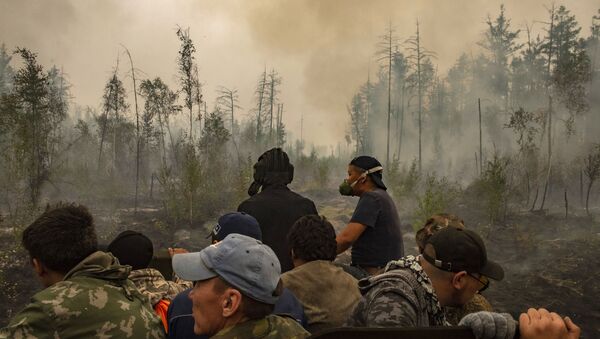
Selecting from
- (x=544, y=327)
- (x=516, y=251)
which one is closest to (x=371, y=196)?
(x=544, y=327)

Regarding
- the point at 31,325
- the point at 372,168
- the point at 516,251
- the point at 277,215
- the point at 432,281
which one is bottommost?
the point at 516,251

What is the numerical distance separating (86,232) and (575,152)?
109ft

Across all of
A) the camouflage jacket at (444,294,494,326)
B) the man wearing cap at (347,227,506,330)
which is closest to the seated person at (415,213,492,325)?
the camouflage jacket at (444,294,494,326)

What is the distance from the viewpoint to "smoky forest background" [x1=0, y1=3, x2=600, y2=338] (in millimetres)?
13430

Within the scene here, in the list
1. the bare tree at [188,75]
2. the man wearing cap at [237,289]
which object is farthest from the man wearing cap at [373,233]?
the bare tree at [188,75]

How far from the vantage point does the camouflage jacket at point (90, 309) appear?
1.86m

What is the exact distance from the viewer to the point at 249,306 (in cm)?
169

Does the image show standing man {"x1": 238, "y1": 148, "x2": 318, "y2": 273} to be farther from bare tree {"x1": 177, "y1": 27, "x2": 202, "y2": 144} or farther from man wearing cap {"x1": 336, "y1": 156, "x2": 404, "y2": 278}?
bare tree {"x1": 177, "y1": 27, "x2": 202, "y2": 144}

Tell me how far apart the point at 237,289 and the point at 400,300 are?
691mm

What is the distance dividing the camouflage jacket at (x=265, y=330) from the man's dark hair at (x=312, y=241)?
1190 millimetres

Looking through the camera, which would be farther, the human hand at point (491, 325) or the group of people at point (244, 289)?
the group of people at point (244, 289)

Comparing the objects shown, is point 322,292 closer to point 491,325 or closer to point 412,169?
point 491,325

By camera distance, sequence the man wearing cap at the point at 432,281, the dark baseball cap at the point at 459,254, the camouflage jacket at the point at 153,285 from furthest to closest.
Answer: the camouflage jacket at the point at 153,285
the dark baseball cap at the point at 459,254
the man wearing cap at the point at 432,281

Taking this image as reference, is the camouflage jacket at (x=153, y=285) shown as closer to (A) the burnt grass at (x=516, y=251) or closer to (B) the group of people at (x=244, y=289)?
(B) the group of people at (x=244, y=289)
